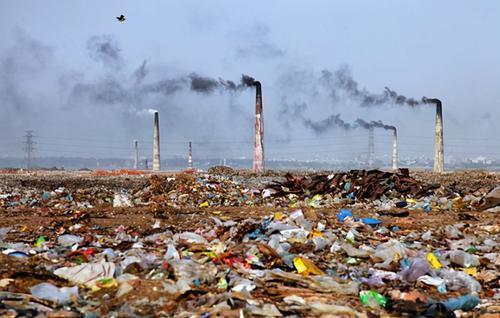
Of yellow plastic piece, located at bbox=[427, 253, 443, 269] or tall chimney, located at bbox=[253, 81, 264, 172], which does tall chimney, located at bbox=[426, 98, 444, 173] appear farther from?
yellow plastic piece, located at bbox=[427, 253, 443, 269]

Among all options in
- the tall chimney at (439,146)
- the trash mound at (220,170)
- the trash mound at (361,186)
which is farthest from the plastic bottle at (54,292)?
the tall chimney at (439,146)

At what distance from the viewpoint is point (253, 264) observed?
178 inches

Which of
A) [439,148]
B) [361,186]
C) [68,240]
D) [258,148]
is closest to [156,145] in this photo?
[258,148]

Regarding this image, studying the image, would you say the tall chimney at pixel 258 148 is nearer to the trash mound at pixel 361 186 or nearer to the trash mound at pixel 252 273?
the trash mound at pixel 361 186

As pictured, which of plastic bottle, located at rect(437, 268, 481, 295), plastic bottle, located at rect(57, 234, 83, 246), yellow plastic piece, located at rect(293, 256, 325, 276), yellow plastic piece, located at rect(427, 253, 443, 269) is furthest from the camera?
plastic bottle, located at rect(57, 234, 83, 246)

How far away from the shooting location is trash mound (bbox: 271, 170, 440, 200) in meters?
11.0

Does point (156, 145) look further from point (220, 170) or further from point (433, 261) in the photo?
point (433, 261)

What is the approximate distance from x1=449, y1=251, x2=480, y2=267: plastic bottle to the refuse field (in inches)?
0.5

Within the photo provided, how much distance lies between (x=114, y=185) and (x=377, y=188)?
28.9 ft

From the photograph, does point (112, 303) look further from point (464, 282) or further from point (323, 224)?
point (323, 224)

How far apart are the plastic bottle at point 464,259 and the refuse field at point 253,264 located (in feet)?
0.04

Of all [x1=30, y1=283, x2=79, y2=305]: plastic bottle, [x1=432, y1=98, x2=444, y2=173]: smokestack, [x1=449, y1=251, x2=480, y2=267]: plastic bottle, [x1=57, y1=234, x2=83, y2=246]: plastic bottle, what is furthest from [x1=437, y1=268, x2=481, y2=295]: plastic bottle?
[x1=432, y1=98, x2=444, y2=173]: smokestack

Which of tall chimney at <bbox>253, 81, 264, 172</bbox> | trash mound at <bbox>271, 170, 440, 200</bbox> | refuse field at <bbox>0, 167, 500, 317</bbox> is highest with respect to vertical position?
tall chimney at <bbox>253, 81, 264, 172</bbox>

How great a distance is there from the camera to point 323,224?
6.73 m
